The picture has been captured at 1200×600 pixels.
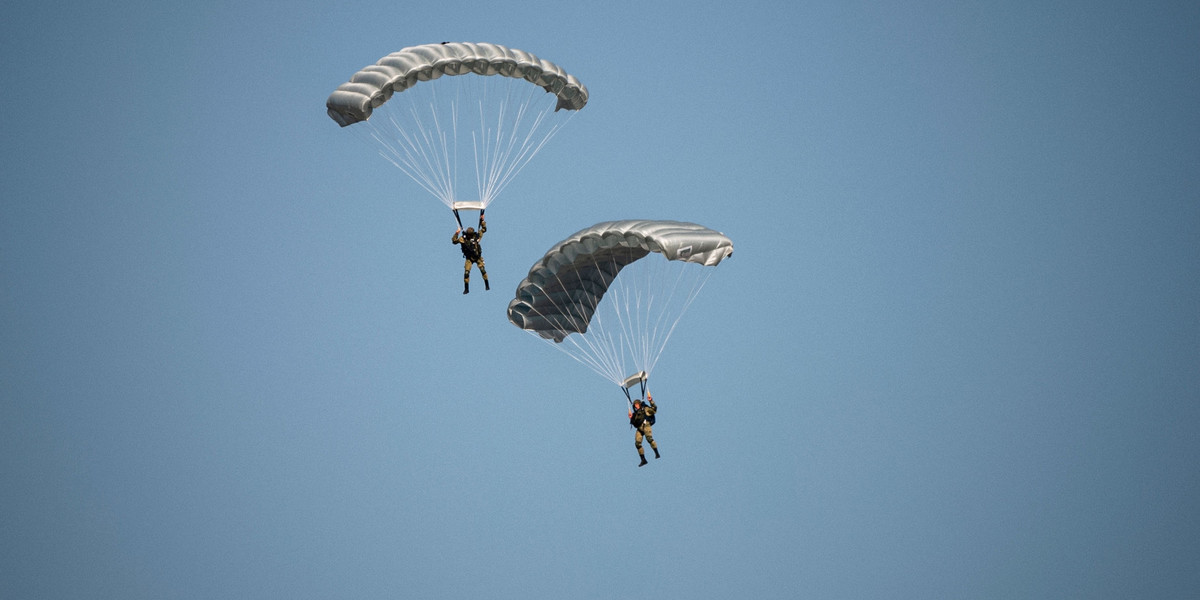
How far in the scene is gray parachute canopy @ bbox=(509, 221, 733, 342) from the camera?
86.2 ft

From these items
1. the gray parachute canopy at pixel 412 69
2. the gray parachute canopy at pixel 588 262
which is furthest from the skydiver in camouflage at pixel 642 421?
the gray parachute canopy at pixel 412 69

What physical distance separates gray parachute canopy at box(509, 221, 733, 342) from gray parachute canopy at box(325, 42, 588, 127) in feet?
11.8

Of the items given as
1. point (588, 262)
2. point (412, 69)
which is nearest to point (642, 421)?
point (588, 262)

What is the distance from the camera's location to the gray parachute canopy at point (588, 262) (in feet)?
86.2

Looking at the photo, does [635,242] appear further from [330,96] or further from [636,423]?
[330,96]

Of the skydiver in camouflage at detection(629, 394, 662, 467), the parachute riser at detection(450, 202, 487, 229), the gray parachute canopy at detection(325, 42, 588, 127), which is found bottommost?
the skydiver in camouflage at detection(629, 394, 662, 467)

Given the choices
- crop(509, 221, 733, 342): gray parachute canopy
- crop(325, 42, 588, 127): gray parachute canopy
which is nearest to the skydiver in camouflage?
crop(509, 221, 733, 342): gray parachute canopy

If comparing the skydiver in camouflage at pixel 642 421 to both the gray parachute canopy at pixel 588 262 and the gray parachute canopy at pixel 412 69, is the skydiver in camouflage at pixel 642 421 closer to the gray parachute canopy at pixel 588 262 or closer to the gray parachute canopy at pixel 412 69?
the gray parachute canopy at pixel 588 262

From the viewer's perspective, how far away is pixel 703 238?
87.7 ft

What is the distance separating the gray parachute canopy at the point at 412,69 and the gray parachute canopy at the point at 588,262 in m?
3.59

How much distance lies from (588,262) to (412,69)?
4414 mm

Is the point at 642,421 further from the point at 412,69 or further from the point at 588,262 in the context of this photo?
the point at 412,69

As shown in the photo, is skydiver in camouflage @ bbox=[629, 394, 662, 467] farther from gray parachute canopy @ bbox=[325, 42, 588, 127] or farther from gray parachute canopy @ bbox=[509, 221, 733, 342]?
gray parachute canopy @ bbox=[325, 42, 588, 127]

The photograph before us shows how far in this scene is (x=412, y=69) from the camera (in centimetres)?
2844
